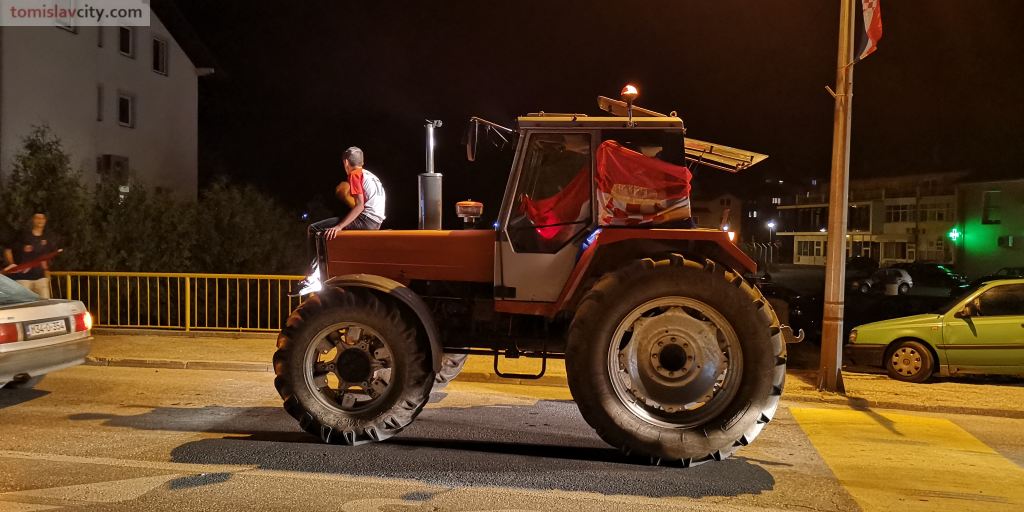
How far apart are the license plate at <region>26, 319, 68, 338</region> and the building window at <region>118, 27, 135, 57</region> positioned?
25126mm

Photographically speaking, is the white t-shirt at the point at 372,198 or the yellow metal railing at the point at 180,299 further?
the yellow metal railing at the point at 180,299

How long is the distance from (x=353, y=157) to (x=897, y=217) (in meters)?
63.0

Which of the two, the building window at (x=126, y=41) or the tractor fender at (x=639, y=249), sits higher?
the building window at (x=126, y=41)

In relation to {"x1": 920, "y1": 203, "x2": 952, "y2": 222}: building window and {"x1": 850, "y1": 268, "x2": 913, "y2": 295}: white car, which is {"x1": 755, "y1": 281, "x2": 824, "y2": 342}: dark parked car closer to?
{"x1": 850, "y1": 268, "x2": 913, "y2": 295}: white car

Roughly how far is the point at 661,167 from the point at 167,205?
1514 centimetres

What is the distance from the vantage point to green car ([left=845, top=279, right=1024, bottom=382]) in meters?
10.6

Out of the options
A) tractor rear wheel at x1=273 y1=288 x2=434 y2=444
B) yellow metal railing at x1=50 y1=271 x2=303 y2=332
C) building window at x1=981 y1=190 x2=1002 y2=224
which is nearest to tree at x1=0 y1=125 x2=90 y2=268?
yellow metal railing at x1=50 y1=271 x2=303 y2=332

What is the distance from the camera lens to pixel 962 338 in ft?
35.4

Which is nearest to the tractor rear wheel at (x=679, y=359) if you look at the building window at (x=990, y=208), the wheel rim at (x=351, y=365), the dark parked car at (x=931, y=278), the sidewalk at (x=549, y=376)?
the wheel rim at (x=351, y=365)

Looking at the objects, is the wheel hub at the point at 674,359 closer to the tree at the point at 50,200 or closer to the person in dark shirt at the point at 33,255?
the person in dark shirt at the point at 33,255

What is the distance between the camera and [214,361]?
11266 millimetres

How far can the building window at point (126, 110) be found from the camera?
3017cm

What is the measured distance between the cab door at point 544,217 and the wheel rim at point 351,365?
114cm

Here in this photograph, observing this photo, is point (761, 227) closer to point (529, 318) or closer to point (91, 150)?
point (91, 150)
